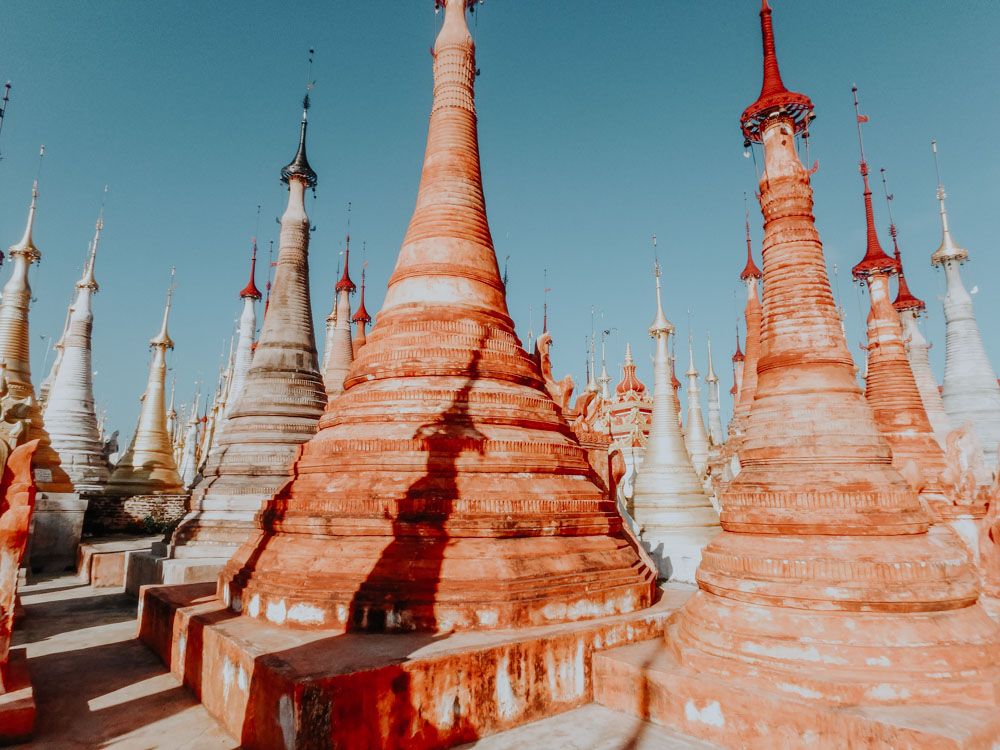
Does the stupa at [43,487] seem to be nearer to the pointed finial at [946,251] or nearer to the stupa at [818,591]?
the stupa at [818,591]

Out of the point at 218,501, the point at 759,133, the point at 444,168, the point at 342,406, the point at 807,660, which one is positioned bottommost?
the point at 807,660

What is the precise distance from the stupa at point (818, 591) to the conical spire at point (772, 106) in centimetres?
144

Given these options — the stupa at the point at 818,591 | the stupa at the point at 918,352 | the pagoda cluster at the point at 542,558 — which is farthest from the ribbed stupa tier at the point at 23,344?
the stupa at the point at 918,352

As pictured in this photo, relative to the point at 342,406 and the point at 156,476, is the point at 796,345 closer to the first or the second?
the point at 342,406

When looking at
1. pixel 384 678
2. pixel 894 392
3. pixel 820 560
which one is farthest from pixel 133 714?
pixel 894 392

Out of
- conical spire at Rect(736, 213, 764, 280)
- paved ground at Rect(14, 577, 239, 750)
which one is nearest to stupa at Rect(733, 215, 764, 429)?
conical spire at Rect(736, 213, 764, 280)

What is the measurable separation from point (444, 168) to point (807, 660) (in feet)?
25.7

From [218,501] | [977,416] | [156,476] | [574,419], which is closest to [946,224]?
[977,416]

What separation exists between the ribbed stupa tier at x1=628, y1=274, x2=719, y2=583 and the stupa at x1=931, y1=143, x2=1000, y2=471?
1013 cm

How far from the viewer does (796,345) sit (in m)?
6.34

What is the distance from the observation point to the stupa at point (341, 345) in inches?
691

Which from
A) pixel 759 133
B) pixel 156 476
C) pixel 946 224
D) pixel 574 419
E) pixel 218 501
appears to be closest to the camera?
pixel 759 133

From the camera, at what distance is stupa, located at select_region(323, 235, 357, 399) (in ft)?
57.6

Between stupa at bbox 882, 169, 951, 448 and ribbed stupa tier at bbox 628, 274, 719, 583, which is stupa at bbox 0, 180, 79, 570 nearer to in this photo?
ribbed stupa tier at bbox 628, 274, 719, 583
